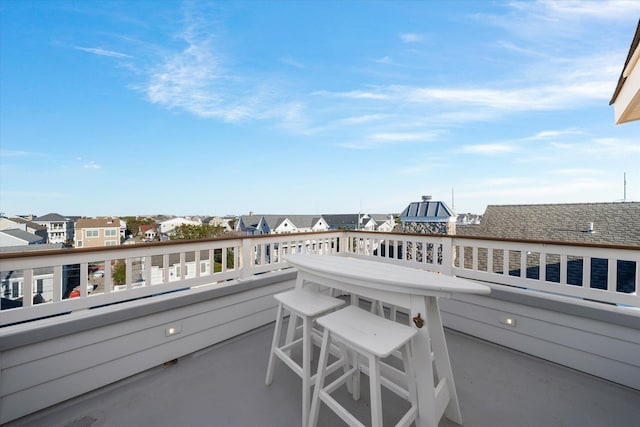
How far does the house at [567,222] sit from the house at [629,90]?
246cm

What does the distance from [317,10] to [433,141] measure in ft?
14.6

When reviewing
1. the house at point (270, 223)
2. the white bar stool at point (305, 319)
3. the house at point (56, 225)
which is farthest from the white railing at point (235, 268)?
the house at point (270, 223)

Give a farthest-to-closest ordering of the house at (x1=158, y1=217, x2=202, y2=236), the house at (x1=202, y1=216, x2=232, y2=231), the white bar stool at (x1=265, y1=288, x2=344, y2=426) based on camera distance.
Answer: the house at (x1=202, y1=216, x2=232, y2=231), the house at (x1=158, y1=217, x2=202, y2=236), the white bar stool at (x1=265, y1=288, x2=344, y2=426)

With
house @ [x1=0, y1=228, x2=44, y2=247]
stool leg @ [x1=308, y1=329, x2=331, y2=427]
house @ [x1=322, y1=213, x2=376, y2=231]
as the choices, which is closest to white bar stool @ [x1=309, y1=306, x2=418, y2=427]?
stool leg @ [x1=308, y1=329, x2=331, y2=427]

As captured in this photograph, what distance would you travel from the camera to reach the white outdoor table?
1.16 metres

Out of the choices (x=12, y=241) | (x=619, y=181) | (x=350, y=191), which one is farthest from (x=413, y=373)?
(x=350, y=191)

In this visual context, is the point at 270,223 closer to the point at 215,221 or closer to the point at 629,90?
the point at 215,221

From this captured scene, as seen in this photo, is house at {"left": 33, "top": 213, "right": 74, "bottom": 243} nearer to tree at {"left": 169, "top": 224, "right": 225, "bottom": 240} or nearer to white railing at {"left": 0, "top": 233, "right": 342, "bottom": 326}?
white railing at {"left": 0, "top": 233, "right": 342, "bottom": 326}

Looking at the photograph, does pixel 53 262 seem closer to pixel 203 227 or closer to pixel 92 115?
pixel 92 115

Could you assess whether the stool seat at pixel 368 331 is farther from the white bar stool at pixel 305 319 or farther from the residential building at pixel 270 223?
the residential building at pixel 270 223

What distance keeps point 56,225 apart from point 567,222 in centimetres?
1280

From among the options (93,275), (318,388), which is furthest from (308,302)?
(93,275)

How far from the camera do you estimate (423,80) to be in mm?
5484

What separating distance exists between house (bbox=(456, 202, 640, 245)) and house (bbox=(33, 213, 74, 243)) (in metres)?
8.28
